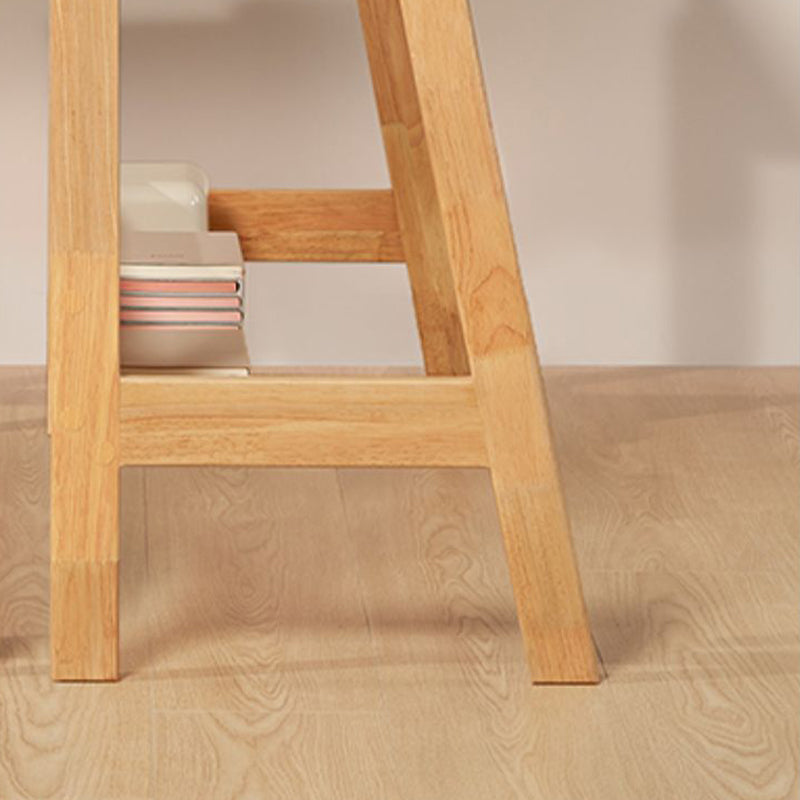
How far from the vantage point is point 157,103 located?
260cm

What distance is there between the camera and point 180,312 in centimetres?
169

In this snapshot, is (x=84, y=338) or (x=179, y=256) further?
(x=179, y=256)

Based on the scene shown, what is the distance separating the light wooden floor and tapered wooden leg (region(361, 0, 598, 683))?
0.06 metres

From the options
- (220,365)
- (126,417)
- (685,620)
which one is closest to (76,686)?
(126,417)

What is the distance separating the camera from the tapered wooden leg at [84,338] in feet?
4.99

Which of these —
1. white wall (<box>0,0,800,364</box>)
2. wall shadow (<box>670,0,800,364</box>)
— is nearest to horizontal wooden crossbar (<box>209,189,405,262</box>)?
white wall (<box>0,0,800,364</box>)

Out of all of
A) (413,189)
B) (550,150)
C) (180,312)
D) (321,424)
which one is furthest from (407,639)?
(550,150)

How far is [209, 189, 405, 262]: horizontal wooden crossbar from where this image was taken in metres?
2.23

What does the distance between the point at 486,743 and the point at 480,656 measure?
0.19 meters

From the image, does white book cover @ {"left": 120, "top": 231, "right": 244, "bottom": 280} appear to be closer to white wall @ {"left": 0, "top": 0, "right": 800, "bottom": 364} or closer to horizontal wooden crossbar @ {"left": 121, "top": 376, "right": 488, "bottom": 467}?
horizontal wooden crossbar @ {"left": 121, "top": 376, "right": 488, "bottom": 467}

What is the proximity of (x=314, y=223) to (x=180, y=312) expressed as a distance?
569mm

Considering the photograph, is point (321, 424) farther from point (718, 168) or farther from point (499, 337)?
point (718, 168)

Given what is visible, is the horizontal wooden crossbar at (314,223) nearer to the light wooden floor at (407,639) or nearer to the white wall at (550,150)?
the light wooden floor at (407,639)

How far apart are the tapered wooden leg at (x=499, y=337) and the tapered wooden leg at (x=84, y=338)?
26 cm
